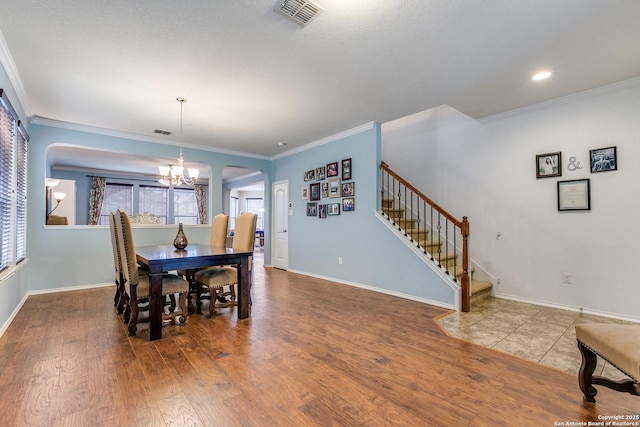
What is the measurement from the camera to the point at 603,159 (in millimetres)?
3389

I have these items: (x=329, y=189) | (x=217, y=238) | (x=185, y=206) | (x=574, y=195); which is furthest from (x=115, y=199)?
(x=574, y=195)

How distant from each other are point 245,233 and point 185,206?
27.0 ft

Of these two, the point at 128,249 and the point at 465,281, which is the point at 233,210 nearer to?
the point at 128,249

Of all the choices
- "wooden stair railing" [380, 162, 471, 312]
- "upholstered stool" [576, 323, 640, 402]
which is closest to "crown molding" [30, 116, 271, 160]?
"wooden stair railing" [380, 162, 471, 312]

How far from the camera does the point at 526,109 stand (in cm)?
396

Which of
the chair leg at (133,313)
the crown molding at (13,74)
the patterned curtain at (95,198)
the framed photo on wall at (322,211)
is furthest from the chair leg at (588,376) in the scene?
the patterned curtain at (95,198)

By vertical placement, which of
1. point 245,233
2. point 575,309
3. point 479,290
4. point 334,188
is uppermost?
point 334,188

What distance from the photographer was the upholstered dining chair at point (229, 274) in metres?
3.28

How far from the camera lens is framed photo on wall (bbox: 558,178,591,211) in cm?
351

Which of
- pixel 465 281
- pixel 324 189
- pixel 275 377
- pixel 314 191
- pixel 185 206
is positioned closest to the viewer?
pixel 275 377

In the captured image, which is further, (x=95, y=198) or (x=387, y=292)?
(x=95, y=198)

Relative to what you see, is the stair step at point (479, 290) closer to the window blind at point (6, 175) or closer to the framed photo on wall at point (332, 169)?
the framed photo on wall at point (332, 169)

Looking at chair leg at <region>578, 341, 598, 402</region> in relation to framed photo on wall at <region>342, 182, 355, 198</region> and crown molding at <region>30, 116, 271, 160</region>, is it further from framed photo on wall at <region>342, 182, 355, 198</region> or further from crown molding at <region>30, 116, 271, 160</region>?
crown molding at <region>30, 116, 271, 160</region>

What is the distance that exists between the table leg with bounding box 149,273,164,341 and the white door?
12.2 ft
